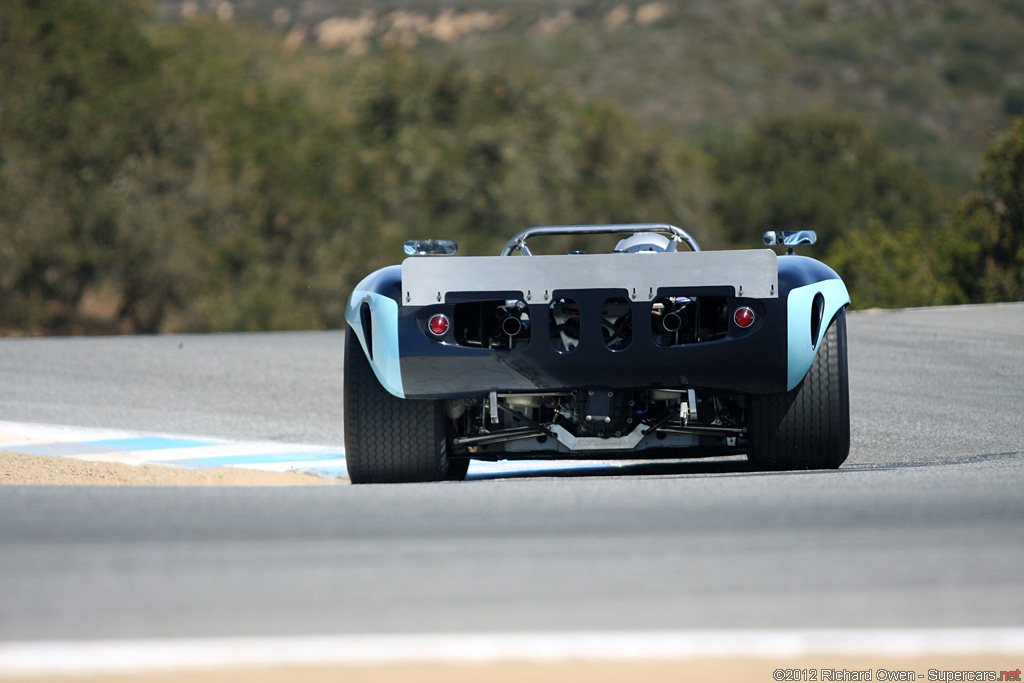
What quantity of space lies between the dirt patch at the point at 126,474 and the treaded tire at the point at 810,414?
8.58ft

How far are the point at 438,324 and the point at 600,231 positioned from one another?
4.53 ft

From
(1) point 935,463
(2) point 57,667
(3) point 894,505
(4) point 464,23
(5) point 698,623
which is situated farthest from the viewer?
(4) point 464,23

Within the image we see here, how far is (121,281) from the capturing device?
34594mm

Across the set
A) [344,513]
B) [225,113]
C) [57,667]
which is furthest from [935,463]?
[225,113]

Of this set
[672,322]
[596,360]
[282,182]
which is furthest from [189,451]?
[282,182]

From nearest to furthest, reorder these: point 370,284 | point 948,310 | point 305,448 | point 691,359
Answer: point 691,359 < point 370,284 < point 305,448 < point 948,310

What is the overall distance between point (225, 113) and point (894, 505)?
1655 inches

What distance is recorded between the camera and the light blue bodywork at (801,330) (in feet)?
19.9

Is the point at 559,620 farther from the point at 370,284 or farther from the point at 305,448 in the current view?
the point at 305,448

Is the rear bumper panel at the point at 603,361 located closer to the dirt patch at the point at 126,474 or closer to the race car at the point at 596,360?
the race car at the point at 596,360

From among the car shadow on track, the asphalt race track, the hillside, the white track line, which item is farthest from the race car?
the hillside

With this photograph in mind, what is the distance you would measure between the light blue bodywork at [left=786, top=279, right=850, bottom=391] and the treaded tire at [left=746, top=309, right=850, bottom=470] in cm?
A: 8

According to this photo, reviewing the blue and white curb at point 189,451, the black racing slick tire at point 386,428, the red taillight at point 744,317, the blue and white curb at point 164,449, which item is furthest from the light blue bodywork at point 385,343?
the blue and white curb at point 164,449

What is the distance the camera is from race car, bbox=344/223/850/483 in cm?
594
